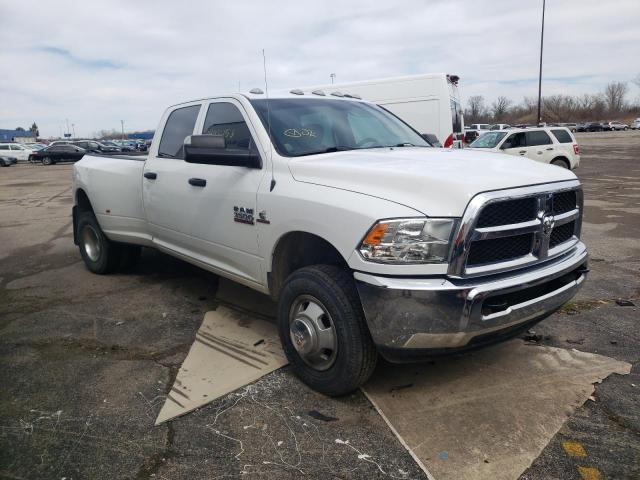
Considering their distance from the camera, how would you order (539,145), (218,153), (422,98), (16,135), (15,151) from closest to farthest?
(218,153), (422,98), (539,145), (15,151), (16,135)

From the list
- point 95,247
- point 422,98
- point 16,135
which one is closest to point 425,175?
point 95,247

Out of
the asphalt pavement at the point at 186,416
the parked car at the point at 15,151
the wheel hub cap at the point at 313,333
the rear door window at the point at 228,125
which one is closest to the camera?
the asphalt pavement at the point at 186,416

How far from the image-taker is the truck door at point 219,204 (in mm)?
3715

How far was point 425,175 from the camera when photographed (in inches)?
110

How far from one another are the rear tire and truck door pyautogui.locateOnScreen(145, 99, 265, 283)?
1.45 m

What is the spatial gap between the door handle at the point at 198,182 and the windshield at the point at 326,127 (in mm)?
727

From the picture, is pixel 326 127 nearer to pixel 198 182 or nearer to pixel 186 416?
pixel 198 182

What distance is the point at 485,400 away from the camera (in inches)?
121

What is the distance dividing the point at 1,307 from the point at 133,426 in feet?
9.56

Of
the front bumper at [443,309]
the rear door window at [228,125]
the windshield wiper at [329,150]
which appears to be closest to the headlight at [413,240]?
the front bumper at [443,309]

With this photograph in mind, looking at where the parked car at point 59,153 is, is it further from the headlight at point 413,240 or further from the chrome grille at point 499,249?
the chrome grille at point 499,249

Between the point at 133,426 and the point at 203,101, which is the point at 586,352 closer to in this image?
the point at 133,426

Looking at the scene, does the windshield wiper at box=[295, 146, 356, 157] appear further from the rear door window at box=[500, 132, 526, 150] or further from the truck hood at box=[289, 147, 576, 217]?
the rear door window at box=[500, 132, 526, 150]

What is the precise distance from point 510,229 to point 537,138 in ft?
49.0
